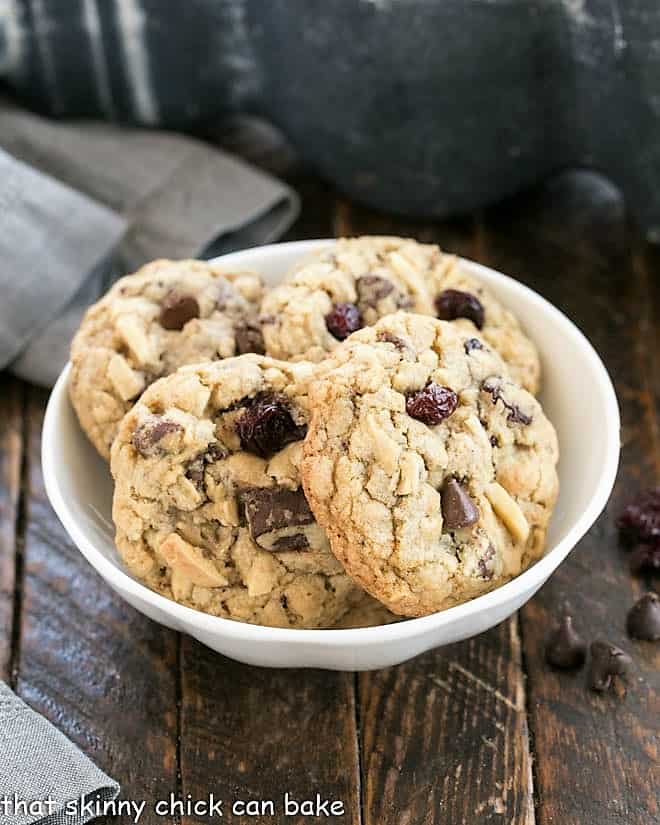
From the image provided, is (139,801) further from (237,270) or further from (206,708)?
(237,270)

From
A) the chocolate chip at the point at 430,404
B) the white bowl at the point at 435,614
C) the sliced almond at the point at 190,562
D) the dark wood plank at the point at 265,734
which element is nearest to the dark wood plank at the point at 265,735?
the dark wood plank at the point at 265,734

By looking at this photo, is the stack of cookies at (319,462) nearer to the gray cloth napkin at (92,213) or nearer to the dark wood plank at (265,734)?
the dark wood plank at (265,734)

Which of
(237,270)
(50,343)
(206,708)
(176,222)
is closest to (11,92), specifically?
(176,222)

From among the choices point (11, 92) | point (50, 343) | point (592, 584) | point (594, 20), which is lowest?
point (592, 584)

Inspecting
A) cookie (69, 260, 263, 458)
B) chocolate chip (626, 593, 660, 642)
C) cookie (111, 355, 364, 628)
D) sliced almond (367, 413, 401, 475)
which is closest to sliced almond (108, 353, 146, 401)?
cookie (69, 260, 263, 458)

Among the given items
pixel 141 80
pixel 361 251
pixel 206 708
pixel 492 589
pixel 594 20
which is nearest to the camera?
pixel 492 589

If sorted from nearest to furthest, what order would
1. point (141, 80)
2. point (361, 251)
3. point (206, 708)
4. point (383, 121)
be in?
point (206, 708) → point (361, 251) → point (383, 121) → point (141, 80)

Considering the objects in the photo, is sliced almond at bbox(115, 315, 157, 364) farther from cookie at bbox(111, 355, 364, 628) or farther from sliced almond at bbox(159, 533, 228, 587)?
sliced almond at bbox(159, 533, 228, 587)

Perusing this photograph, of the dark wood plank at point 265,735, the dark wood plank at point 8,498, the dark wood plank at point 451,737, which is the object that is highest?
the dark wood plank at point 8,498
